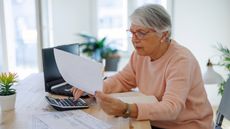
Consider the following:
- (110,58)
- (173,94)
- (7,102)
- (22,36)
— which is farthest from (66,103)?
(110,58)

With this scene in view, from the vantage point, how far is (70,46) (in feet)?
5.63

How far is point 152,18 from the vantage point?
1.26 m

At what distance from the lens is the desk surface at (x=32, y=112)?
1.12 meters

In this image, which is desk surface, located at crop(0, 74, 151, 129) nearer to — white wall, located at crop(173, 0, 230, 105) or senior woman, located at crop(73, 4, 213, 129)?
senior woman, located at crop(73, 4, 213, 129)

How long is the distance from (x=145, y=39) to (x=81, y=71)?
336mm

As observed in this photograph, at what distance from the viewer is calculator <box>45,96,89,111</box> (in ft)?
4.29

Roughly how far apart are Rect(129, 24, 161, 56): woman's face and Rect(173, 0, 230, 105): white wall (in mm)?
2542

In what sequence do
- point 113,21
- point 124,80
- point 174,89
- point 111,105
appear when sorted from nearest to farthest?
point 111,105
point 174,89
point 124,80
point 113,21

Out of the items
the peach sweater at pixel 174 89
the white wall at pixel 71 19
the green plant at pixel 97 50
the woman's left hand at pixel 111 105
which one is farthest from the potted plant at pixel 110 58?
the woman's left hand at pixel 111 105

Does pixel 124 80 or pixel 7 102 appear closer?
pixel 7 102

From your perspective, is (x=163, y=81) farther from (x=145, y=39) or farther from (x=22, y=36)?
(x=22, y=36)


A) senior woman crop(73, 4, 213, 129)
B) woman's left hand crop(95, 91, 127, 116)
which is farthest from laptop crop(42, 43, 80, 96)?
woman's left hand crop(95, 91, 127, 116)

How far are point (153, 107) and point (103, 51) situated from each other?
8.93 ft

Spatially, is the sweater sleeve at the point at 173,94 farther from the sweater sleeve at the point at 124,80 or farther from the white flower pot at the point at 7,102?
the white flower pot at the point at 7,102
